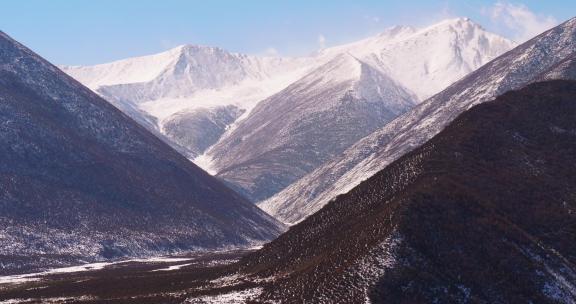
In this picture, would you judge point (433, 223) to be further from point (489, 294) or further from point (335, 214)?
→ point (335, 214)

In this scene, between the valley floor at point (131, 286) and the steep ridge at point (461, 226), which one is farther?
the valley floor at point (131, 286)

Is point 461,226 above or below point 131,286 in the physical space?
above

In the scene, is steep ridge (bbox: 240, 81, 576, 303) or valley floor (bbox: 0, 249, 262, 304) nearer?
steep ridge (bbox: 240, 81, 576, 303)

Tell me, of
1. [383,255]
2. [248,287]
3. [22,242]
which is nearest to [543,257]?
[383,255]

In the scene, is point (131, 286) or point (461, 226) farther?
point (131, 286)
